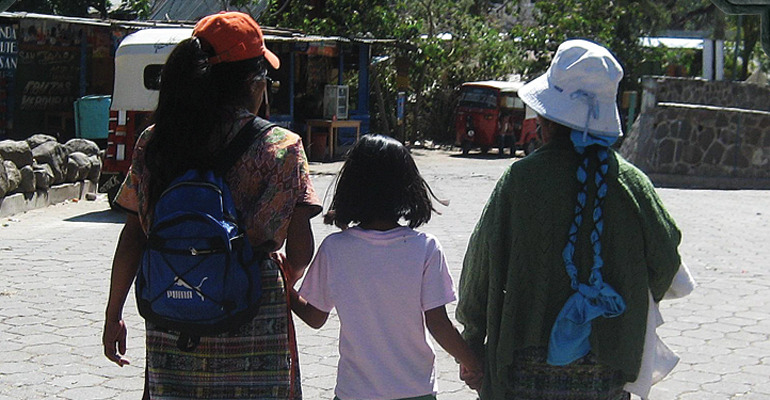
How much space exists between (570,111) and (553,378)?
0.77 m

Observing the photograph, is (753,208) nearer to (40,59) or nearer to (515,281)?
(515,281)

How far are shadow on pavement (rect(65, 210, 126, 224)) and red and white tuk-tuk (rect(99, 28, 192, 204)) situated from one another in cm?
20

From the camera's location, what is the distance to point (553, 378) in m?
2.93

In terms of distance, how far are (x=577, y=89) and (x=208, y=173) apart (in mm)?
1084

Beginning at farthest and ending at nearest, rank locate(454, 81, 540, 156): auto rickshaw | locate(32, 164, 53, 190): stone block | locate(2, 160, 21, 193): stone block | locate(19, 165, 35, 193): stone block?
1. locate(454, 81, 540, 156): auto rickshaw
2. locate(32, 164, 53, 190): stone block
3. locate(19, 165, 35, 193): stone block
4. locate(2, 160, 21, 193): stone block

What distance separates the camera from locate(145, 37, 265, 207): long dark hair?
2.73 metres

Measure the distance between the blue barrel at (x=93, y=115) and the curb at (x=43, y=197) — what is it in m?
2.70

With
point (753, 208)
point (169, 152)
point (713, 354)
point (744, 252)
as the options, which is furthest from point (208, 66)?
point (753, 208)

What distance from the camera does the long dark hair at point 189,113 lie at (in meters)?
2.73

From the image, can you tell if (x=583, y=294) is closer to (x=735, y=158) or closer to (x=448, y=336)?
(x=448, y=336)

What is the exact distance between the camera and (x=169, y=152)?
108 inches

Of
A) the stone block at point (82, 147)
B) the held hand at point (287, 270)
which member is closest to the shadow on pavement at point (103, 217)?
the stone block at point (82, 147)

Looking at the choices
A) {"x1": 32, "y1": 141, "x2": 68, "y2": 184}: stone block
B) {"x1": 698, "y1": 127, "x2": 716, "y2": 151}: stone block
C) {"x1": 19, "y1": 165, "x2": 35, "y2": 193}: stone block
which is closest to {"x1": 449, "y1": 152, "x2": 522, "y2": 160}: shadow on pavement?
{"x1": 698, "y1": 127, "x2": 716, "y2": 151}: stone block

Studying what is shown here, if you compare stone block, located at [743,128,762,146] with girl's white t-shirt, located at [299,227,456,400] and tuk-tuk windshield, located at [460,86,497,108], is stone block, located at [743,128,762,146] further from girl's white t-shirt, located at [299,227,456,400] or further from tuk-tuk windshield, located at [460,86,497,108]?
girl's white t-shirt, located at [299,227,456,400]
